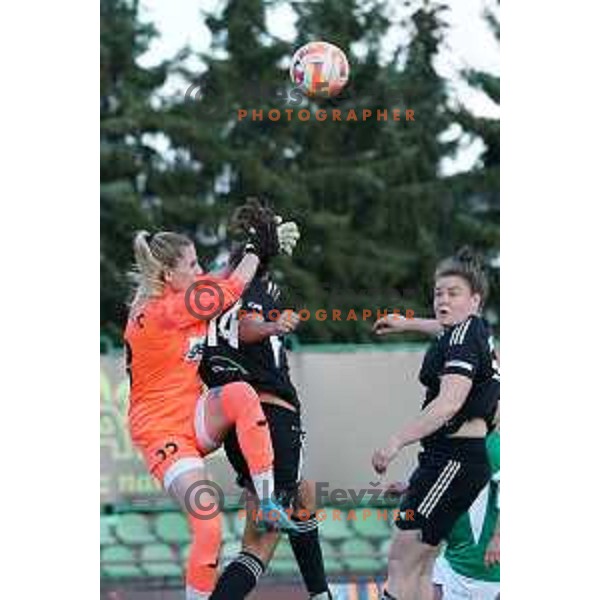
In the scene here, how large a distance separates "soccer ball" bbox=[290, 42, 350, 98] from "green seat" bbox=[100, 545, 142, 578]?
72.5 inches

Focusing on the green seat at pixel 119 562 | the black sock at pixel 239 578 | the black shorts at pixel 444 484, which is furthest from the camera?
the green seat at pixel 119 562

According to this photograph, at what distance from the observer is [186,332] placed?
18.0 feet

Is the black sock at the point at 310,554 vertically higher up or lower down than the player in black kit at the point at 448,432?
lower down

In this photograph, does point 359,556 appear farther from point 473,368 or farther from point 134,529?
point 134,529

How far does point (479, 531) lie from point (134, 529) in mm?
1461

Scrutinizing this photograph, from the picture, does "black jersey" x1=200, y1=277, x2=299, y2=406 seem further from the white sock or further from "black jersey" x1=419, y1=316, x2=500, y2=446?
"black jersey" x1=419, y1=316, x2=500, y2=446

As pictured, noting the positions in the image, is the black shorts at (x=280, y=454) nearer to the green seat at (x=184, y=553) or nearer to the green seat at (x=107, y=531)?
the green seat at (x=184, y=553)

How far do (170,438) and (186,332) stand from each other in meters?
0.35

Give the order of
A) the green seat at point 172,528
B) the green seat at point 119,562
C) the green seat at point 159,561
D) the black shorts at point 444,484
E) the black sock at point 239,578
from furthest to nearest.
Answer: the green seat at point 159,561, the green seat at point 119,562, the green seat at point 172,528, the black shorts at point 444,484, the black sock at point 239,578

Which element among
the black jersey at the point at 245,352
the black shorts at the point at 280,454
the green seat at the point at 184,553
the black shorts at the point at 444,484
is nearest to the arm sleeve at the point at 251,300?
the black jersey at the point at 245,352

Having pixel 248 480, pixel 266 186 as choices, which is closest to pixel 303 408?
pixel 248 480

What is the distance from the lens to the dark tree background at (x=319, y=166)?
5922mm

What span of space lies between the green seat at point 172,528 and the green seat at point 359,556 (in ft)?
1.80

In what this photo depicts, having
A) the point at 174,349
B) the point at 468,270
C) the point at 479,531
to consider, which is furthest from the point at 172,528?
the point at 468,270
